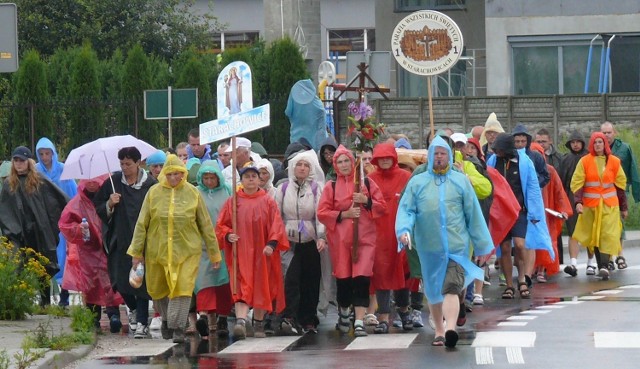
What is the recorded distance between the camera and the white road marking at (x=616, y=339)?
13.6 metres

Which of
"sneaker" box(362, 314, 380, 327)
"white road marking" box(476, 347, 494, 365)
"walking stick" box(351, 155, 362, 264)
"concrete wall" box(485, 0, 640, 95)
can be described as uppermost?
"concrete wall" box(485, 0, 640, 95)

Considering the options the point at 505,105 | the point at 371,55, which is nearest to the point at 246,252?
the point at 371,55

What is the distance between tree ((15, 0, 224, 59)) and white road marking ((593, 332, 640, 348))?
109 feet

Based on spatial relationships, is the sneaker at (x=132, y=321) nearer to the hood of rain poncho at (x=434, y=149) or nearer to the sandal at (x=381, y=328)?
the sandal at (x=381, y=328)

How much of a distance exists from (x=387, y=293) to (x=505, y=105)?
16.4 m

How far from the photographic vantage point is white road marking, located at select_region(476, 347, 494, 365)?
41.6 feet

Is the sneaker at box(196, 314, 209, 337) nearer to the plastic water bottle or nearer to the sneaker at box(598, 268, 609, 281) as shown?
the plastic water bottle

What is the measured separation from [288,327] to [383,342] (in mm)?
1499

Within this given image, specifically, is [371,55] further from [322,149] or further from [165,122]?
[322,149]

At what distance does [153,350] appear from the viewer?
1448 centimetres

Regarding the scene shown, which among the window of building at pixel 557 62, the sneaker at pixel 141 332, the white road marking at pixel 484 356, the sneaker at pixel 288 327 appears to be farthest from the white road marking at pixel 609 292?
the window of building at pixel 557 62

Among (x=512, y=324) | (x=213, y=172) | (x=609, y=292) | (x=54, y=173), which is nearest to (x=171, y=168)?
(x=213, y=172)

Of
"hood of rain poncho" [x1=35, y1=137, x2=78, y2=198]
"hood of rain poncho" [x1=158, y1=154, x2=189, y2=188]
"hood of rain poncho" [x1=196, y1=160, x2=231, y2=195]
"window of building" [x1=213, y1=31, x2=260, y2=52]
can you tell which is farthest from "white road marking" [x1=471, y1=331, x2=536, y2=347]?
"window of building" [x1=213, y1=31, x2=260, y2=52]

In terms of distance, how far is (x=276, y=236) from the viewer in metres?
15.3
